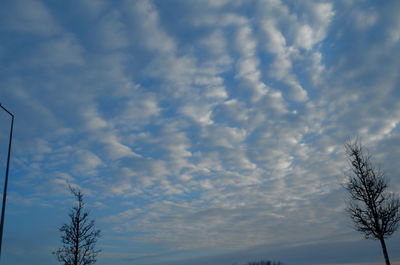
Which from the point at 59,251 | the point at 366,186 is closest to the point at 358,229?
the point at 366,186

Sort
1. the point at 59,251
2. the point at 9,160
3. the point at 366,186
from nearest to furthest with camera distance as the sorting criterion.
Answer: the point at 9,160 < the point at 366,186 < the point at 59,251

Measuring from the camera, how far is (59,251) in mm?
26969

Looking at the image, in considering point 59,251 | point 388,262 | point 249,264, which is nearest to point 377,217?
point 388,262

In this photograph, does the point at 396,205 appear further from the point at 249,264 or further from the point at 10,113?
the point at 249,264

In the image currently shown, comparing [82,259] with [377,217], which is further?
[82,259]

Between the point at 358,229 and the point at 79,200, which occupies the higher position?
the point at 79,200

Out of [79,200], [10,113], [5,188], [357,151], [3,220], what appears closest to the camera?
[3,220]

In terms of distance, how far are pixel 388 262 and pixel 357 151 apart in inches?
319

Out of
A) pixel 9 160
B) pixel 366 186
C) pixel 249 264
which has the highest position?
pixel 9 160

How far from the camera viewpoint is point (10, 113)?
19953mm

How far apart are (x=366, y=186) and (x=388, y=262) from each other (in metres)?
5.16

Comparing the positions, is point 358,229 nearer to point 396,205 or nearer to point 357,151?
point 396,205

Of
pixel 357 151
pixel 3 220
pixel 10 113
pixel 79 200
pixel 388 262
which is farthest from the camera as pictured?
pixel 79 200

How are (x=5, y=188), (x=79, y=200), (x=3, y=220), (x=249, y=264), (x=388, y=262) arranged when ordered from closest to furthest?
(x=3, y=220) < (x=5, y=188) < (x=388, y=262) < (x=79, y=200) < (x=249, y=264)
